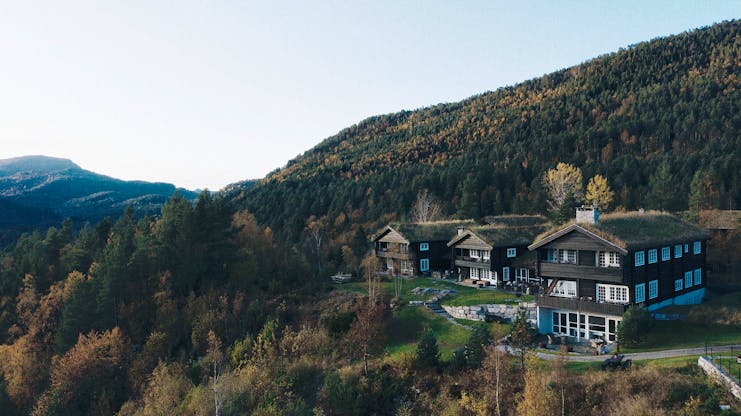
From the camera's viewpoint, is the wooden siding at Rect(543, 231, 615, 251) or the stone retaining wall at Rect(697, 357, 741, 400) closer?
the stone retaining wall at Rect(697, 357, 741, 400)

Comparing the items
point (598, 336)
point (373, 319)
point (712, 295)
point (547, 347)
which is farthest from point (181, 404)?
point (712, 295)

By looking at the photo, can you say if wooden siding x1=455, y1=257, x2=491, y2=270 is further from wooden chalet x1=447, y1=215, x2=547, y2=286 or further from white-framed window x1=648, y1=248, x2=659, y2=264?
white-framed window x1=648, y1=248, x2=659, y2=264

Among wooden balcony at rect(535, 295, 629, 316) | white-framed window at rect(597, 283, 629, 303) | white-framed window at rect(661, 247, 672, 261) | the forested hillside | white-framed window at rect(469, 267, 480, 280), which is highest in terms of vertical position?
the forested hillside

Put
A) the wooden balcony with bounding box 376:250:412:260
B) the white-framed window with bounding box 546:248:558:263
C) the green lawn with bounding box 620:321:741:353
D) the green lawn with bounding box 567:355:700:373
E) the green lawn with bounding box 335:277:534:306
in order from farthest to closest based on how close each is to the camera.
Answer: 1. the wooden balcony with bounding box 376:250:412:260
2. the green lawn with bounding box 335:277:534:306
3. the white-framed window with bounding box 546:248:558:263
4. the green lawn with bounding box 620:321:741:353
5. the green lawn with bounding box 567:355:700:373

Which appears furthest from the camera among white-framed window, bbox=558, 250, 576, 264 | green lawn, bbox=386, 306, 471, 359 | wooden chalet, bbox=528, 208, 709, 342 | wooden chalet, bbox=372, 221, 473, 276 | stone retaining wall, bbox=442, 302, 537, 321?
wooden chalet, bbox=372, 221, 473, 276

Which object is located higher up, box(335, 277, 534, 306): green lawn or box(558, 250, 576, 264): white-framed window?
box(558, 250, 576, 264): white-framed window

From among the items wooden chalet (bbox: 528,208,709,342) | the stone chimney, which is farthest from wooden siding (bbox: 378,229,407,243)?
the stone chimney

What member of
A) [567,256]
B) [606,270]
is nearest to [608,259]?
[606,270]
